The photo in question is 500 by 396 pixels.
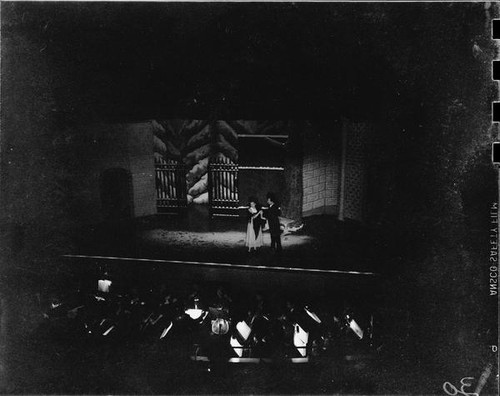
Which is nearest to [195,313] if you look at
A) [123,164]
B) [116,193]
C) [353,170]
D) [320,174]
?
[116,193]

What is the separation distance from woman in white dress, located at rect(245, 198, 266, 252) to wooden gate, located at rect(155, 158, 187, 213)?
1.84 feet

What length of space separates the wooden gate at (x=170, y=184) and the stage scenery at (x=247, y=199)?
2 cm

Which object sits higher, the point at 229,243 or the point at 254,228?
the point at 254,228

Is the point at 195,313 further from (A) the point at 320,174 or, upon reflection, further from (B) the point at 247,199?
(A) the point at 320,174

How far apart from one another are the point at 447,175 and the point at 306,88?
1.28 metres

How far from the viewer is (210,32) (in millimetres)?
3586

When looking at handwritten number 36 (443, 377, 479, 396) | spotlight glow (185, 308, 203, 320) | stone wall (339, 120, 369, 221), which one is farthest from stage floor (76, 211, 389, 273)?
handwritten number 36 (443, 377, 479, 396)

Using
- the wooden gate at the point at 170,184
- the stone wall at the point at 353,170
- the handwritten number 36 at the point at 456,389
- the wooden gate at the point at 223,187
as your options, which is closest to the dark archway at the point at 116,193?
the wooden gate at the point at 170,184

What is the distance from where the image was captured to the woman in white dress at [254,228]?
3.72 m

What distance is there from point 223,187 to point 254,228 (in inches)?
16.4

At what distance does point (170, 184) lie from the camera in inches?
148

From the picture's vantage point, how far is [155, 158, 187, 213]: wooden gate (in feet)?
12.3

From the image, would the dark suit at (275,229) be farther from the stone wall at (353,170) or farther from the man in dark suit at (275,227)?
the stone wall at (353,170)

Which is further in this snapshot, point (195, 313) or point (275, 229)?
point (195, 313)
